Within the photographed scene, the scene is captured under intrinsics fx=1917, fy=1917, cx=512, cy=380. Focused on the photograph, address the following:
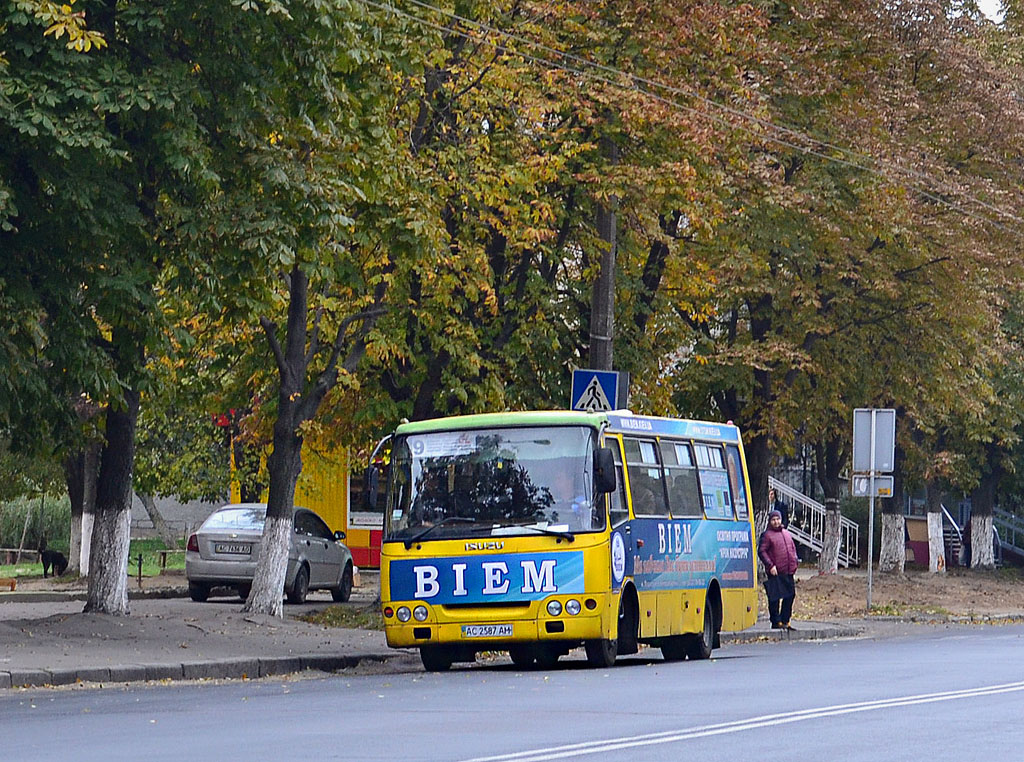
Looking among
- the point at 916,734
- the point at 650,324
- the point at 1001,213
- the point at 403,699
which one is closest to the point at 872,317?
the point at 1001,213

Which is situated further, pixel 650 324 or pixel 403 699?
pixel 650 324

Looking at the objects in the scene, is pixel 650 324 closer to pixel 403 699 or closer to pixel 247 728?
pixel 403 699

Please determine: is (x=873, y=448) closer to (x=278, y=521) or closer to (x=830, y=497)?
(x=278, y=521)

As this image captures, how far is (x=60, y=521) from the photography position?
63.7 metres

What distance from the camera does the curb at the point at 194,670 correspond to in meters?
17.0

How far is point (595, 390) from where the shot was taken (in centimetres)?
2412

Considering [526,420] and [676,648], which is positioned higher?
[526,420]

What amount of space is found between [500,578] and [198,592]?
1412 centimetres

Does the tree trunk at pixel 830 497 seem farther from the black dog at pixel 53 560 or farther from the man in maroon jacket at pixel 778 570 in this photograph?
the black dog at pixel 53 560

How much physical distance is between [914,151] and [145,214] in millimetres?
18712

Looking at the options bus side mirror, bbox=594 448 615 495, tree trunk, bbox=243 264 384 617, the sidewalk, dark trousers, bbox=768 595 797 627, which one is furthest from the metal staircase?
bus side mirror, bbox=594 448 615 495

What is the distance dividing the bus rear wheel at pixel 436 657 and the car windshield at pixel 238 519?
1181 cm

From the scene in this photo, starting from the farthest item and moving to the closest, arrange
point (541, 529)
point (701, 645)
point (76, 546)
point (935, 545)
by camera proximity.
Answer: point (935, 545)
point (76, 546)
point (701, 645)
point (541, 529)

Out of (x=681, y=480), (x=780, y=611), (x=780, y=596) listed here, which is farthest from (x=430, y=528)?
(x=780, y=611)
